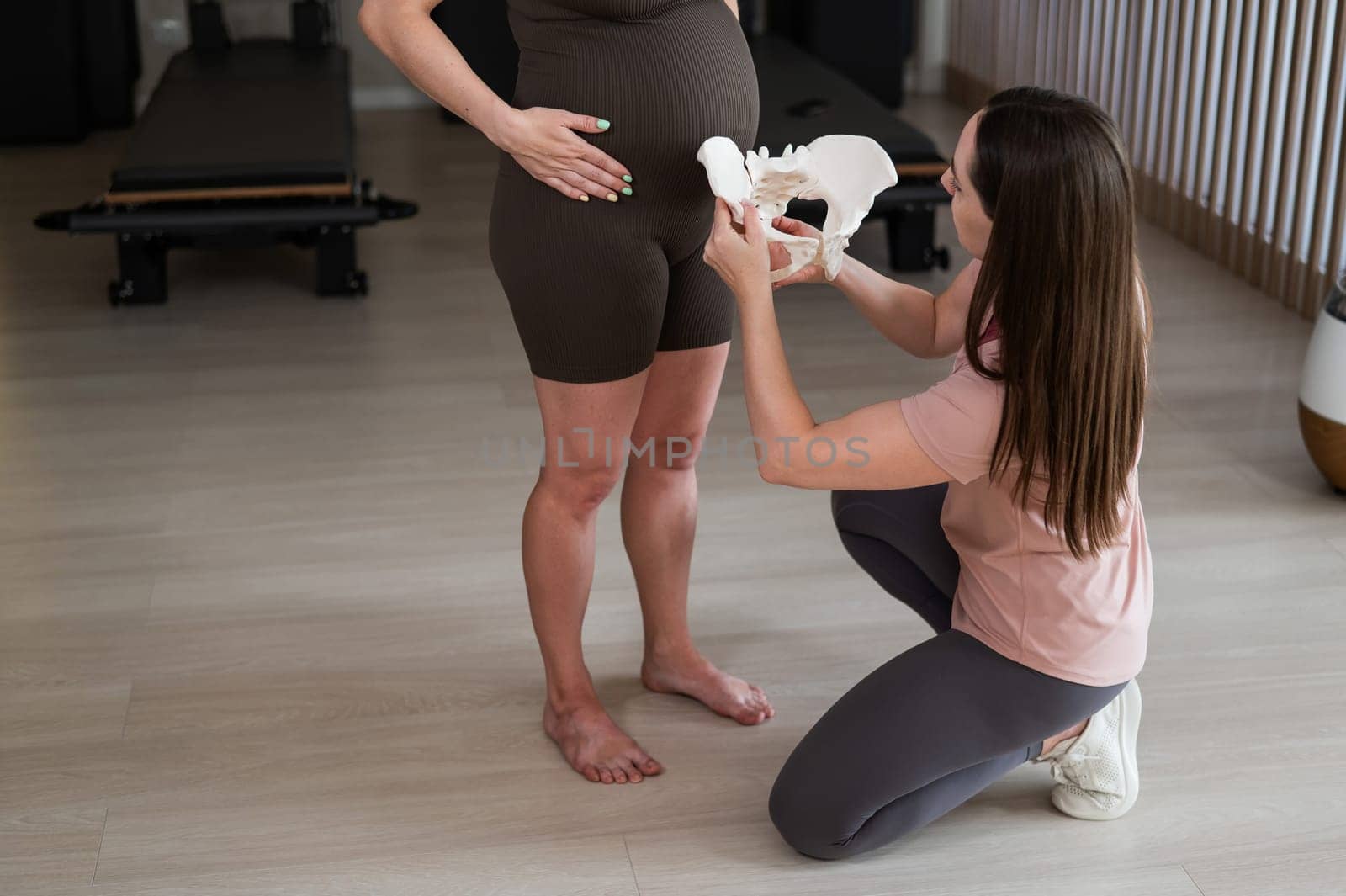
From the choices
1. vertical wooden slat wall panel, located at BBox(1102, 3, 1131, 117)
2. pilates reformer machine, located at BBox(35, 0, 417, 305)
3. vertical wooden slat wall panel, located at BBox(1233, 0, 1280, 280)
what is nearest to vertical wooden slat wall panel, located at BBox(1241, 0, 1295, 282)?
vertical wooden slat wall panel, located at BBox(1233, 0, 1280, 280)

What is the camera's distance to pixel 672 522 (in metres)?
1.93

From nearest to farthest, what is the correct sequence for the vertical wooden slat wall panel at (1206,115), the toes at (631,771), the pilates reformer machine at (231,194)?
1. the toes at (631,771)
2. the pilates reformer machine at (231,194)
3. the vertical wooden slat wall panel at (1206,115)

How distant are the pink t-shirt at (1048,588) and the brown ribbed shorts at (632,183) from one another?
1.18 ft

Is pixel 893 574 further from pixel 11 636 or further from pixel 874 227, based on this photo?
pixel 874 227

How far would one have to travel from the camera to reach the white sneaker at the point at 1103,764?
174 cm

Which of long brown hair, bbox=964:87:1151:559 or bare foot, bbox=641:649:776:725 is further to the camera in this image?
bare foot, bbox=641:649:776:725

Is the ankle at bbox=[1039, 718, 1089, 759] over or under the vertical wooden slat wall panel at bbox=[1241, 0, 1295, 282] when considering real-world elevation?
under

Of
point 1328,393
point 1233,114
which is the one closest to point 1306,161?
point 1233,114

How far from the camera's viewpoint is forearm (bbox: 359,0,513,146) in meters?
1.59

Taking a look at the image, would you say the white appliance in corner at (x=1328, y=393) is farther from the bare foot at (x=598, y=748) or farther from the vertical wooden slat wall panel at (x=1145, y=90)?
the vertical wooden slat wall panel at (x=1145, y=90)

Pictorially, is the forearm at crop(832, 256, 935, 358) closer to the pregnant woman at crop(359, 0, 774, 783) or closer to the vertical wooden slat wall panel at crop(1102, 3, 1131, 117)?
the pregnant woman at crop(359, 0, 774, 783)

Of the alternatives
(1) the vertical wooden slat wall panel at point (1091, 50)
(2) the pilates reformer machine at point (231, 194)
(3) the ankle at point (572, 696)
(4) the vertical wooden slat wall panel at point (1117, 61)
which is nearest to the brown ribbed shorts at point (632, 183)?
(3) the ankle at point (572, 696)

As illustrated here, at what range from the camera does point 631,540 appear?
1949 millimetres

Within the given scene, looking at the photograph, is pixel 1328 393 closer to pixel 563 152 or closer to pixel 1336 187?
pixel 1336 187
